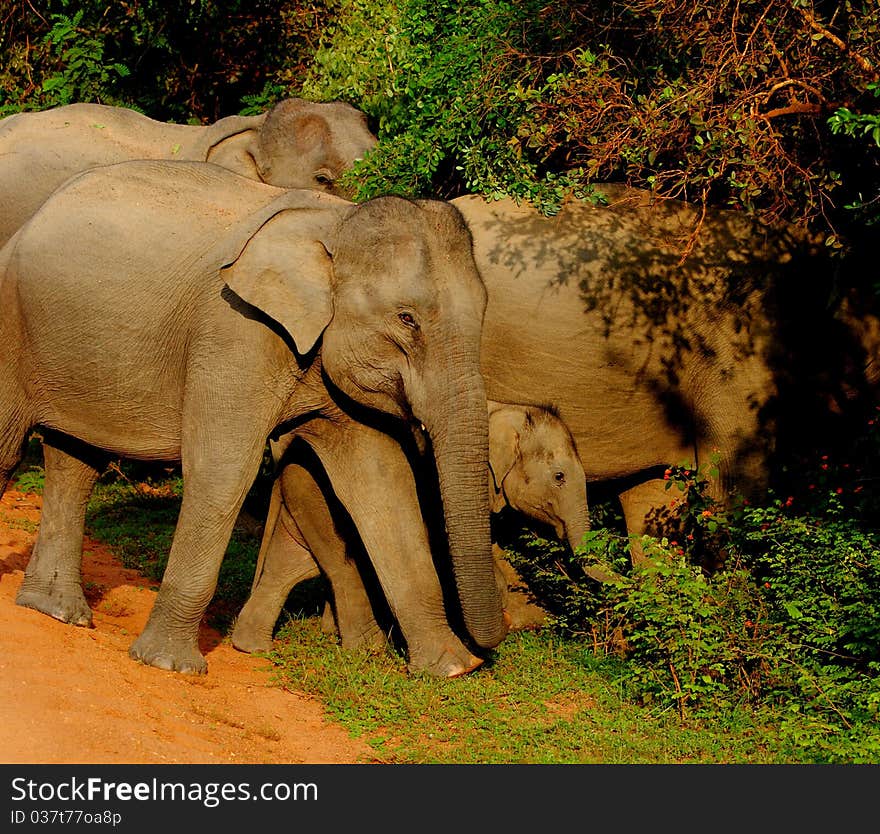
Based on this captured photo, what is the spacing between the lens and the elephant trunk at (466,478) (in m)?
6.88

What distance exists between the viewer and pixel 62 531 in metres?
8.09

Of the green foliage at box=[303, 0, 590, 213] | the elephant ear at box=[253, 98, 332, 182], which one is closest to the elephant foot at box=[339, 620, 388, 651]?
the green foliage at box=[303, 0, 590, 213]

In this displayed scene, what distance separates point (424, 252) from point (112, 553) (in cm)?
390

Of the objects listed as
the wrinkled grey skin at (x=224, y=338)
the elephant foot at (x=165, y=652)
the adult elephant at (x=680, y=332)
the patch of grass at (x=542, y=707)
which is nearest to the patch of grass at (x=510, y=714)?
the patch of grass at (x=542, y=707)

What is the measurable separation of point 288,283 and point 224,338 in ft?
1.28

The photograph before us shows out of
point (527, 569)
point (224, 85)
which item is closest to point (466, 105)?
point (527, 569)

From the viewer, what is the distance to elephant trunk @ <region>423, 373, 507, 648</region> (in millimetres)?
6875

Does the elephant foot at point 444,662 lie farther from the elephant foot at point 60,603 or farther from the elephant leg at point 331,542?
the elephant foot at point 60,603

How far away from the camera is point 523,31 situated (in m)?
8.92

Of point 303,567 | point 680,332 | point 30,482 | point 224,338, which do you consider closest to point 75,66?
point 30,482

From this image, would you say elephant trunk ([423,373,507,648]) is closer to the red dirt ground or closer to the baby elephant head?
the red dirt ground

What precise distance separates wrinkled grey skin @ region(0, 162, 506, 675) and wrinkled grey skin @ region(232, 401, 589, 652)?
0.69 feet

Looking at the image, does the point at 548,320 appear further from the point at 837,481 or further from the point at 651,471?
the point at 837,481

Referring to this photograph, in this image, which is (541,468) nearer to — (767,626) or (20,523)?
(767,626)
